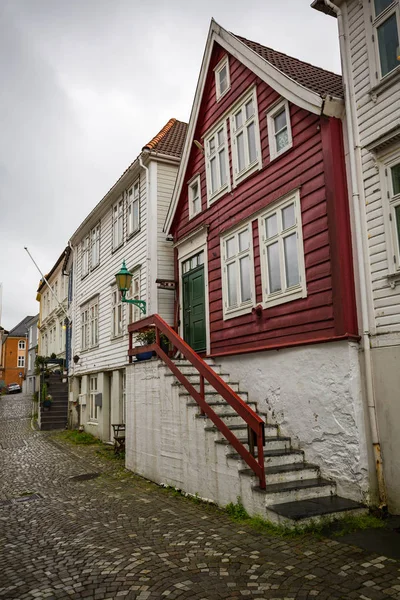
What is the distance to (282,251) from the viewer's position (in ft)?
28.3

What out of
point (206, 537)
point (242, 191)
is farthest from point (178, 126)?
point (206, 537)

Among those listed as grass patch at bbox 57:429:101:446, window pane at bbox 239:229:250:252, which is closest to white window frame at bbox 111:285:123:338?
grass patch at bbox 57:429:101:446

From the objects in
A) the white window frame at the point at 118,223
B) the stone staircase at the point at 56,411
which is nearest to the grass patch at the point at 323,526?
the white window frame at the point at 118,223

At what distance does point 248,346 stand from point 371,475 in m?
3.60

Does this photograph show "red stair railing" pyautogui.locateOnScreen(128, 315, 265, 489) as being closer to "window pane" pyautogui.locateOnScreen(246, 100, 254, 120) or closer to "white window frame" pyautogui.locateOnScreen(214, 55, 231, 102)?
"window pane" pyautogui.locateOnScreen(246, 100, 254, 120)

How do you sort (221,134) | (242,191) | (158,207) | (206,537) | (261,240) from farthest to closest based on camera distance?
(158,207) → (221,134) → (242,191) → (261,240) → (206,537)

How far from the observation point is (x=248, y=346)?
31.1 feet

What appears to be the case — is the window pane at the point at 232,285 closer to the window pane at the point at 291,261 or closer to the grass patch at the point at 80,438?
the window pane at the point at 291,261

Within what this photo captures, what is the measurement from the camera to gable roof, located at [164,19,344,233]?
765 centimetres

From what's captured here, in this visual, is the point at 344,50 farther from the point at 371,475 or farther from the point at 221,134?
the point at 371,475

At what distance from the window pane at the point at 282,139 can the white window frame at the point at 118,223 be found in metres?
7.99

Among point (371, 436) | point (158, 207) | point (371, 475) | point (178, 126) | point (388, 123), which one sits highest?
point (178, 126)

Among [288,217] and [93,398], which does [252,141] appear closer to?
[288,217]

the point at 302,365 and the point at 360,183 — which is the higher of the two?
the point at 360,183
